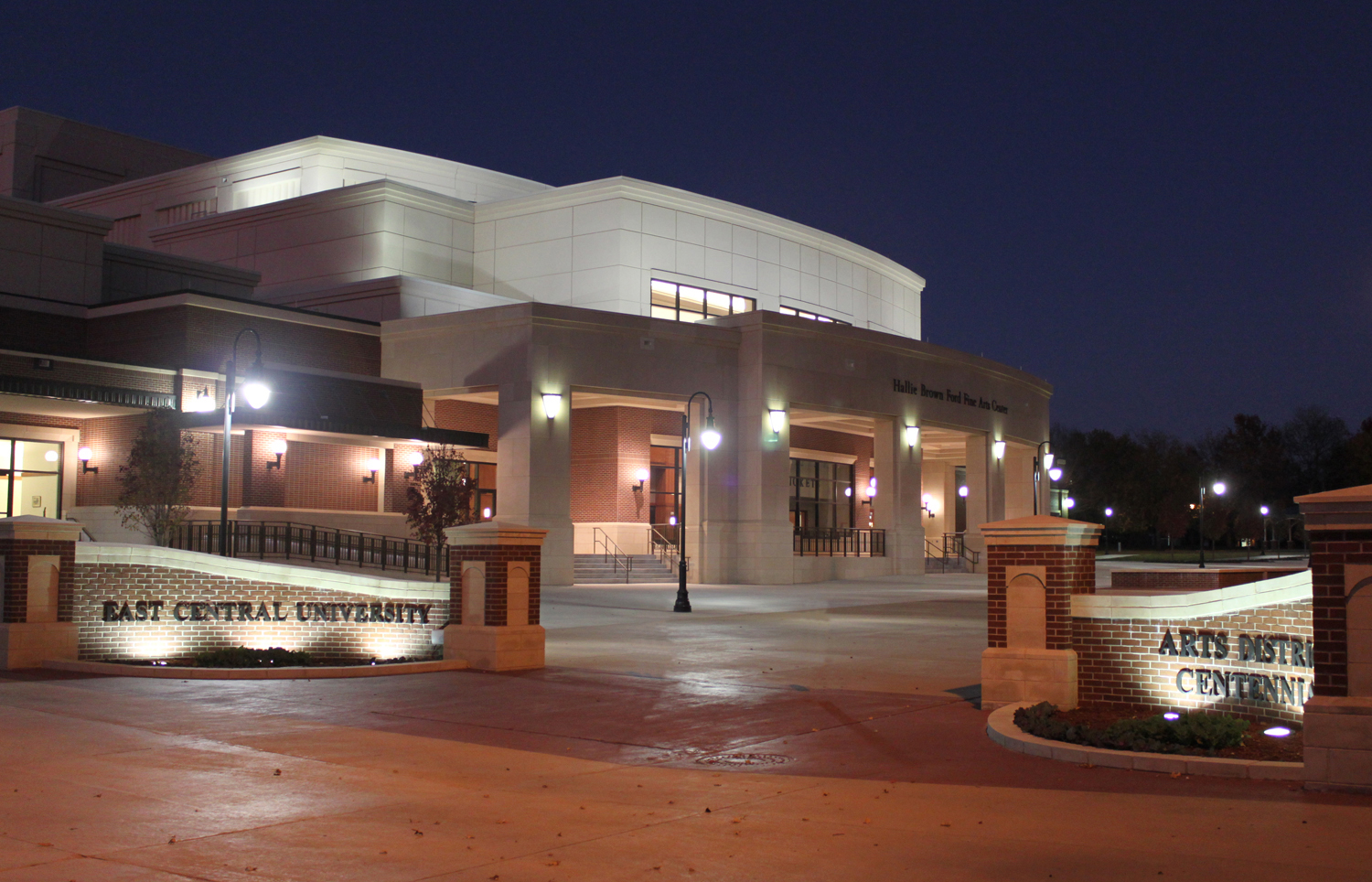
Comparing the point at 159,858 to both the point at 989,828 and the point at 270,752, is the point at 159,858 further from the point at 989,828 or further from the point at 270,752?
the point at 989,828

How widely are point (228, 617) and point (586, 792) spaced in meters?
10.1

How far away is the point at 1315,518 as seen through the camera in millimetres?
9117

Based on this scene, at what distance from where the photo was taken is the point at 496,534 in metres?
17.0

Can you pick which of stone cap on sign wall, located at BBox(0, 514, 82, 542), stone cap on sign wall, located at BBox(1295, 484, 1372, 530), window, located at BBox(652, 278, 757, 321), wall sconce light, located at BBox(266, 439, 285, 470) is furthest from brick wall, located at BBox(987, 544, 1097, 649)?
window, located at BBox(652, 278, 757, 321)

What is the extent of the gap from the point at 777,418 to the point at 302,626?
23.7 meters

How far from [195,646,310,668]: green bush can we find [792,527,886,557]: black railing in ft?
83.8

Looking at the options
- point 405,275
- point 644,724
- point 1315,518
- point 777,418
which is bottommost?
point 644,724

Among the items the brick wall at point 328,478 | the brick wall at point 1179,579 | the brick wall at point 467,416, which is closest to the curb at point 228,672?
the brick wall at point 1179,579

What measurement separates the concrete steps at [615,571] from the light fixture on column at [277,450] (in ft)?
29.2

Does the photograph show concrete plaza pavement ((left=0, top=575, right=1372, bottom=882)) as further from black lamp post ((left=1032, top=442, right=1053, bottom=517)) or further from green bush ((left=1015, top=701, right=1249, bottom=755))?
black lamp post ((left=1032, top=442, right=1053, bottom=517))

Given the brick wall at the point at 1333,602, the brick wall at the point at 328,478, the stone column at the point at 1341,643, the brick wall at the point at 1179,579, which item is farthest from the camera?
the brick wall at the point at 328,478

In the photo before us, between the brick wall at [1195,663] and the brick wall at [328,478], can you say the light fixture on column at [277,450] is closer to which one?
the brick wall at [328,478]

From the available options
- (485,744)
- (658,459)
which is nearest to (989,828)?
(485,744)

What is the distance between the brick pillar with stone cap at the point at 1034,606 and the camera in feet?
41.9
